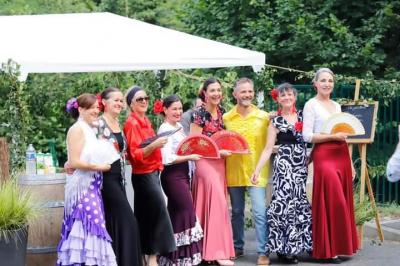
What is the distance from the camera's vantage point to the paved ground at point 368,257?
33.1 feet

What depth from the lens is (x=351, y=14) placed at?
600 inches

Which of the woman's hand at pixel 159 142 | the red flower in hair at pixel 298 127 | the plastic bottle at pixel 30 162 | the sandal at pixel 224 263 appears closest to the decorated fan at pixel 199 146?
the woman's hand at pixel 159 142

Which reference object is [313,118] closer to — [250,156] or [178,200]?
[250,156]

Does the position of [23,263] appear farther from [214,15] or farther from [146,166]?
[214,15]

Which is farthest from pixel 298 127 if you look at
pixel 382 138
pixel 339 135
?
pixel 382 138

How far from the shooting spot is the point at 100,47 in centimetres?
1030

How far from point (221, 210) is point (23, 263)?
2.40 meters

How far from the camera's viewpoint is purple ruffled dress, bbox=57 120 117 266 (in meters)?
8.34

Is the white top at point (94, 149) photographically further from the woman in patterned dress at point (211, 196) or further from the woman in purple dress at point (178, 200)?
the woman in patterned dress at point (211, 196)

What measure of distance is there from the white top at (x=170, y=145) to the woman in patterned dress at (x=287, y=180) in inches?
38.2

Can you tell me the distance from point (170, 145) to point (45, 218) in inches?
60.3

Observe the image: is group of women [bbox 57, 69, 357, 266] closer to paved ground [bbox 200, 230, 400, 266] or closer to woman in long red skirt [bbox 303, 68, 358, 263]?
woman in long red skirt [bbox 303, 68, 358, 263]

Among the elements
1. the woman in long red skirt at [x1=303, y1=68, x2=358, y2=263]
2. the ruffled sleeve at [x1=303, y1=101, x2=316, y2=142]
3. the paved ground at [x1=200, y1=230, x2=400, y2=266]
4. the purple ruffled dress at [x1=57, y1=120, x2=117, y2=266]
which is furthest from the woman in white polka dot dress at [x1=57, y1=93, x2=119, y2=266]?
the woman in long red skirt at [x1=303, y1=68, x2=358, y2=263]

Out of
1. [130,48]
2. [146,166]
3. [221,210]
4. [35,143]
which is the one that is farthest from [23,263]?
[35,143]
